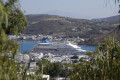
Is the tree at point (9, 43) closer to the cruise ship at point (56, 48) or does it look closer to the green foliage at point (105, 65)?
the green foliage at point (105, 65)

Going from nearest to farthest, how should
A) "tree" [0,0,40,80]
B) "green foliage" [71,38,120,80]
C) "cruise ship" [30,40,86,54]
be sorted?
"tree" [0,0,40,80] < "green foliage" [71,38,120,80] < "cruise ship" [30,40,86,54]

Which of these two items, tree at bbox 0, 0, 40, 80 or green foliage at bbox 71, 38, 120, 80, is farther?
green foliage at bbox 71, 38, 120, 80

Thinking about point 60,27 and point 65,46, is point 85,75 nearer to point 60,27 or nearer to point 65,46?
point 65,46

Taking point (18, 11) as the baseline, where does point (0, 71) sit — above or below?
below

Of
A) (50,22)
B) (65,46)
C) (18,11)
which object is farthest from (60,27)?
(18,11)

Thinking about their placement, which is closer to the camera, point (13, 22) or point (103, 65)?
point (103, 65)

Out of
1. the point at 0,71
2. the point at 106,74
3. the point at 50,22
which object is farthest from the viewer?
the point at 50,22

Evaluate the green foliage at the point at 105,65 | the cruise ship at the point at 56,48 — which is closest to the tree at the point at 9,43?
the green foliage at the point at 105,65

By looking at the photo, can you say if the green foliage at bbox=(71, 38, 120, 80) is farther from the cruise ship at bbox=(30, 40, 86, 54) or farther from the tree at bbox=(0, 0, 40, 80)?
the cruise ship at bbox=(30, 40, 86, 54)

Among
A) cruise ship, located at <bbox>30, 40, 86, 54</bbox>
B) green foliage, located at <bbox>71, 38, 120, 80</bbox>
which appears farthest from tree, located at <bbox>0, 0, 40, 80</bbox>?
cruise ship, located at <bbox>30, 40, 86, 54</bbox>
